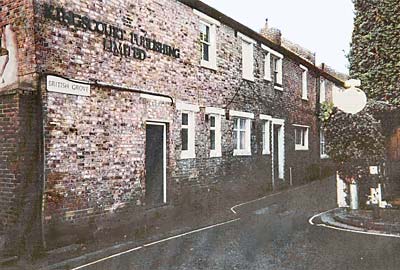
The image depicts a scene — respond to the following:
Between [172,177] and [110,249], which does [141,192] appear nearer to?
[172,177]

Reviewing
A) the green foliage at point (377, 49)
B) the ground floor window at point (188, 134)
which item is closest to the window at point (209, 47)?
the ground floor window at point (188, 134)

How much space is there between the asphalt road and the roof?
369 cm

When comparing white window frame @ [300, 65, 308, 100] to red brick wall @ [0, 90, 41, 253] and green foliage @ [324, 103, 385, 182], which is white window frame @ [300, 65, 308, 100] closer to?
green foliage @ [324, 103, 385, 182]

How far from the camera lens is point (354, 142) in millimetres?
9953

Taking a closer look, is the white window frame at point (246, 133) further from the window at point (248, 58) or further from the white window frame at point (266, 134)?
the window at point (248, 58)

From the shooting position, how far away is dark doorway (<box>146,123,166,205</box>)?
33.9 ft

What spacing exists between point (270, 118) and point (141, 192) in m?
7.92

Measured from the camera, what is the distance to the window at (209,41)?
41.0ft

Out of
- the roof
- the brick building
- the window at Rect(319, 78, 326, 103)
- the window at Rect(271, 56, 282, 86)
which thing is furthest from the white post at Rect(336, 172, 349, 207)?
the window at Rect(271, 56, 282, 86)

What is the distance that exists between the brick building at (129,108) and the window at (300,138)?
108 cm

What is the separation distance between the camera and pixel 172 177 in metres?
10.9

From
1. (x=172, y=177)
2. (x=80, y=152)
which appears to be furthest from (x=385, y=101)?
(x=80, y=152)

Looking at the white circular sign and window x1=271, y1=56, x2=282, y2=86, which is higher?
window x1=271, y1=56, x2=282, y2=86

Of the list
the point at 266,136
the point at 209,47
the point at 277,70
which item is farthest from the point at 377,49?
the point at 266,136
